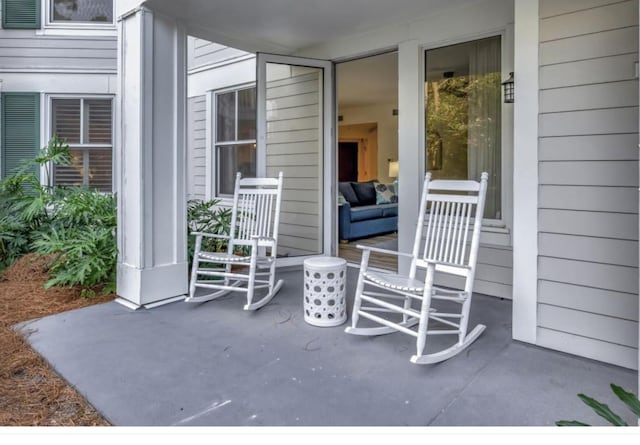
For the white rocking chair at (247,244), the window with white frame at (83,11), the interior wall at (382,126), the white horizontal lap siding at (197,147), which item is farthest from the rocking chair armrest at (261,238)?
the interior wall at (382,126)

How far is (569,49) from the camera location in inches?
92.4

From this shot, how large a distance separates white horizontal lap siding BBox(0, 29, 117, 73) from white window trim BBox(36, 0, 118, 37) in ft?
0.22

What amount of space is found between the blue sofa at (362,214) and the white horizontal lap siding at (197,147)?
2047 millimetres

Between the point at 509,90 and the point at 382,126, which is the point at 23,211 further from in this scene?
the point at 382,126

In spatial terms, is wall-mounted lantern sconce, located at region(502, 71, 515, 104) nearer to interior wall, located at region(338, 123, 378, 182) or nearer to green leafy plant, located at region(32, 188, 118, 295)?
green leafy plant, located at region(32, 188, 118, 295)

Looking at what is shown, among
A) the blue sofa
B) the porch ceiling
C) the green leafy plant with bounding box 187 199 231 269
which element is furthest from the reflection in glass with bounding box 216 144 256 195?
the blue sofa

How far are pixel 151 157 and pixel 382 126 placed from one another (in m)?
7.51

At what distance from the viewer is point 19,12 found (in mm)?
5730

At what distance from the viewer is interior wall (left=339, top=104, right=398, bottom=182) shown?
32.8 ft

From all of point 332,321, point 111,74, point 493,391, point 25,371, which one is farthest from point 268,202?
point 111,74

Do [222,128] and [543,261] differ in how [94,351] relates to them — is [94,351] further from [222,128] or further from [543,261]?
[222,128]

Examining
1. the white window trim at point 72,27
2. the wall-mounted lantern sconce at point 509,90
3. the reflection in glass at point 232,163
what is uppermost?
the white window trim at point 72,27

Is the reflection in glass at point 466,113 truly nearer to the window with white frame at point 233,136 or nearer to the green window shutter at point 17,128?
the window with white frame at point 233,136

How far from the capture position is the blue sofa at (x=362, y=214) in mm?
6484
